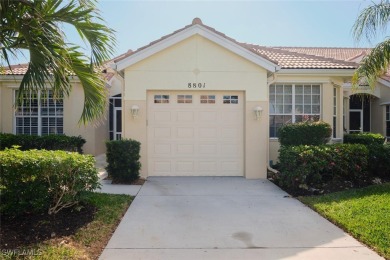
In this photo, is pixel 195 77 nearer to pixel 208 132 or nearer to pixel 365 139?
pixel 208 132

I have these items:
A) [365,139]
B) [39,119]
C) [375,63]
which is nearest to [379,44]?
[375,63]

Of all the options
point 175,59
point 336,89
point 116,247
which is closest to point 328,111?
point 336,89

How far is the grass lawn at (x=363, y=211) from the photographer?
5.38m

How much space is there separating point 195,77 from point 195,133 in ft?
6.18

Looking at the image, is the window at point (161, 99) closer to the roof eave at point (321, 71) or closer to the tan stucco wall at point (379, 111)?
the roof eave at point (321, 71)

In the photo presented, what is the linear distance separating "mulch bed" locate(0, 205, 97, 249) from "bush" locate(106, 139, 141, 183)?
3.34 meters

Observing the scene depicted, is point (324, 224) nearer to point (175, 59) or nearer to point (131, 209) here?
point (131, 209)

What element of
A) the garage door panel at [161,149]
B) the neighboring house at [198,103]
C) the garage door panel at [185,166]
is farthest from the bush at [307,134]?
the garage door panel at [161,149]

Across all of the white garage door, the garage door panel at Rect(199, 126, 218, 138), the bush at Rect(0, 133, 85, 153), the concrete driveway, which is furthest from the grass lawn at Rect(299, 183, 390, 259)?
the bush at Rect(0, 133, 85, 153)

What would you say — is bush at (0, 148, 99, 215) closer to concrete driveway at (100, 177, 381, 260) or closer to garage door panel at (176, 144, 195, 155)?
concrete driveway at (100, 177, 381, 260)

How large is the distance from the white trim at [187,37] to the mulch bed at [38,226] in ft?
18.3

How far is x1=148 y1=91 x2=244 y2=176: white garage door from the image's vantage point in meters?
11.0

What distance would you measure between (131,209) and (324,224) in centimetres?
Answer: 399

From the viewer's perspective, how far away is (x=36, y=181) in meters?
5.75
